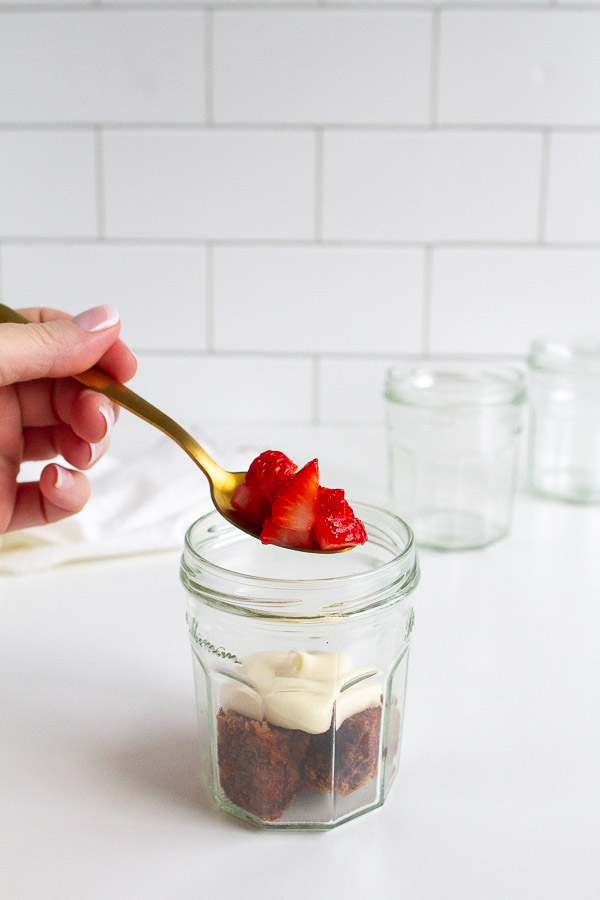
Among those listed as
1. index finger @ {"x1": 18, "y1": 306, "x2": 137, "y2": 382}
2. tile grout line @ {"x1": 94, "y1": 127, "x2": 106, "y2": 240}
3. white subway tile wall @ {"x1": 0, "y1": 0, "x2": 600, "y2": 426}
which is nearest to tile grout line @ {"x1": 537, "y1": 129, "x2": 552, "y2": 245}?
white subway tile wall @ {"x1": 0, "y1": 0, "x2": 600, "y2": 426}

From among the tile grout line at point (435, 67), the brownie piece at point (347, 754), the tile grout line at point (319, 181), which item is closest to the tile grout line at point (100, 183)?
the tile grout line at point (319, 181)

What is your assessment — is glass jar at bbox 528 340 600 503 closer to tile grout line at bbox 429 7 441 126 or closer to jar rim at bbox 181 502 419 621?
tile grout line at bbox 429 7 441 126

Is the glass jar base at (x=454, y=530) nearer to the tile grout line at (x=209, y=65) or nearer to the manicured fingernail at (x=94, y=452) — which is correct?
the manicured fingernail at (x=94, y=452)

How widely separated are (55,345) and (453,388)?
0.56 metres

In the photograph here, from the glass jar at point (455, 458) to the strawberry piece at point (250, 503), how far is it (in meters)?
0.39

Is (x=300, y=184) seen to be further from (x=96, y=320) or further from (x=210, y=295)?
(x=96, y=320)

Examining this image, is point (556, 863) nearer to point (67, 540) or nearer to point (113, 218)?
point (67, 540)

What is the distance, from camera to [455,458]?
39.4 inches

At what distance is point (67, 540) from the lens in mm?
874

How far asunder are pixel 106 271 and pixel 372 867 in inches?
37.5

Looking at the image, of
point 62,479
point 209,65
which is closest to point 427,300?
point 209,65

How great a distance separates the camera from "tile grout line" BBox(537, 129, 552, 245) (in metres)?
1.19

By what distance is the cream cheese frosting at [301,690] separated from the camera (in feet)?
1.66

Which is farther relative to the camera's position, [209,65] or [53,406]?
[209,65]
